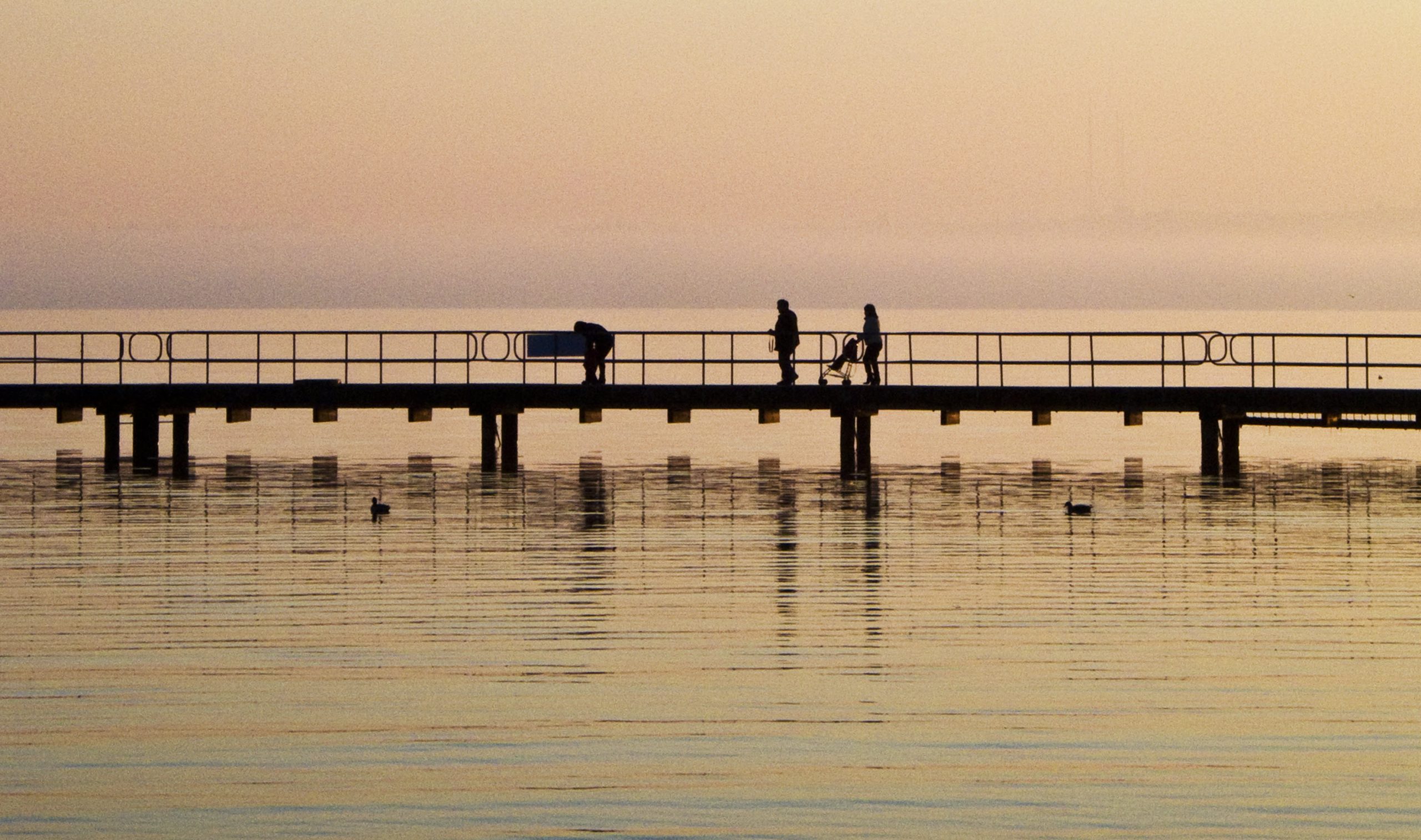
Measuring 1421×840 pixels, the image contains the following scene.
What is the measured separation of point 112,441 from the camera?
4078cm

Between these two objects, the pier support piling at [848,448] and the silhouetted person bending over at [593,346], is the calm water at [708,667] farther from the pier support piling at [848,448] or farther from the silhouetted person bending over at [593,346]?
the pier support piling at [848,448]

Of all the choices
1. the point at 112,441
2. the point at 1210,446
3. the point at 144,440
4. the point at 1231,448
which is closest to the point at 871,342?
the point at 1210,446

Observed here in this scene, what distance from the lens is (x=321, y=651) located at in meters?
17.5

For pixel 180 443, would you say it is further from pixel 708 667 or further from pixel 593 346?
pixel 708 667

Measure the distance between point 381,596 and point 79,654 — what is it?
4420 mm

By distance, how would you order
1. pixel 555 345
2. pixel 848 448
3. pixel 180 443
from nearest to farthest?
pixel 555 345, pixel 848 448, pixel 180 443

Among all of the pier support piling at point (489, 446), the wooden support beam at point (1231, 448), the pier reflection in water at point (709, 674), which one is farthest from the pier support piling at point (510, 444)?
the wooden support beam at point (1231, 448)

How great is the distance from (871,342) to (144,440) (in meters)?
14.6

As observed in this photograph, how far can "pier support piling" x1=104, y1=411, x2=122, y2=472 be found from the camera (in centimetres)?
4012

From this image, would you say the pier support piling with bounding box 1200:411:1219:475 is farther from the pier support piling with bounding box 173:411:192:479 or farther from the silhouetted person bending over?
the pier support piling with bounding box 173:411:192:479

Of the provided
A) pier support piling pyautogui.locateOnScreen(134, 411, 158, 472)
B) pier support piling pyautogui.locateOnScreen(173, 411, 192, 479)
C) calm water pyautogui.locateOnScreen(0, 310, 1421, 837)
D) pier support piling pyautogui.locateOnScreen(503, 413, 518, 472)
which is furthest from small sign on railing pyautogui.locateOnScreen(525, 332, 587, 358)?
pier support piling pyautogui.locateOnScreen(134, 411, 158, 472)

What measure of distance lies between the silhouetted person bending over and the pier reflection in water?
23.1ft

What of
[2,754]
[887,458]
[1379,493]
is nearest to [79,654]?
[2,754]

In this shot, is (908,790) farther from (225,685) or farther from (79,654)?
(79,654)
